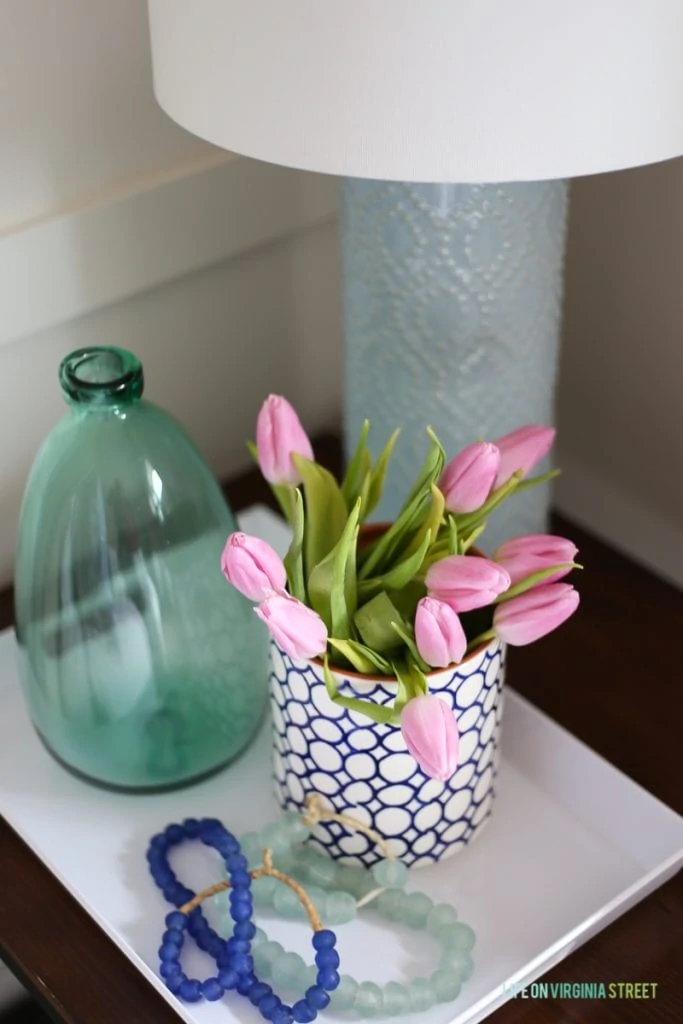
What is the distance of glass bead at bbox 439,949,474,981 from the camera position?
572mm

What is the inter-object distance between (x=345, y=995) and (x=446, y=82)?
0.38 meters

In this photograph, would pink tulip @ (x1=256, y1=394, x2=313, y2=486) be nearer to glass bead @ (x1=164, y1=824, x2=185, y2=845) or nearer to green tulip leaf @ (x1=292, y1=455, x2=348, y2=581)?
green tulip leaf @ (x1=292, y1=455, x2=348, y2=581)

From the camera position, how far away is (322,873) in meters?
0.62

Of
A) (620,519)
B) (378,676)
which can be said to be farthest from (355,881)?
(620,519)

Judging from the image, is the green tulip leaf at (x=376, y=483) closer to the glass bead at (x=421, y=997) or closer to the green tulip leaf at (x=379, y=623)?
the green tulip leaf at (x=379, y=623)

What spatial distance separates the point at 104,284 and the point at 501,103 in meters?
0.34

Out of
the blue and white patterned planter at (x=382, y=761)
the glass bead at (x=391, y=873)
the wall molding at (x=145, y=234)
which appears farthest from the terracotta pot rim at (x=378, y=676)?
the wall molding at (x=145, y=234)

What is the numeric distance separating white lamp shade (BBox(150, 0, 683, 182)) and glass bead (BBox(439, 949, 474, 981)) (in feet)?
1.09

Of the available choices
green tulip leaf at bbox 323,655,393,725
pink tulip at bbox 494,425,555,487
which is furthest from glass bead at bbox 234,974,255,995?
pink tulip at bbox 494,425,555,487

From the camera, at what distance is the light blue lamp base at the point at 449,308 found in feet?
2.13

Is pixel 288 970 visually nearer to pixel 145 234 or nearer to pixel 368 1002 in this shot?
pixel 368 1002

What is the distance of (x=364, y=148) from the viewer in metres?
0.51

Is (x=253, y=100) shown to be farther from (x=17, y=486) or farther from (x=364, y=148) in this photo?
(x=17, y=486)

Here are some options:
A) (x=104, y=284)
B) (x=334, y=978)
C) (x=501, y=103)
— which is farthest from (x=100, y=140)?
(x=334, y=978)
